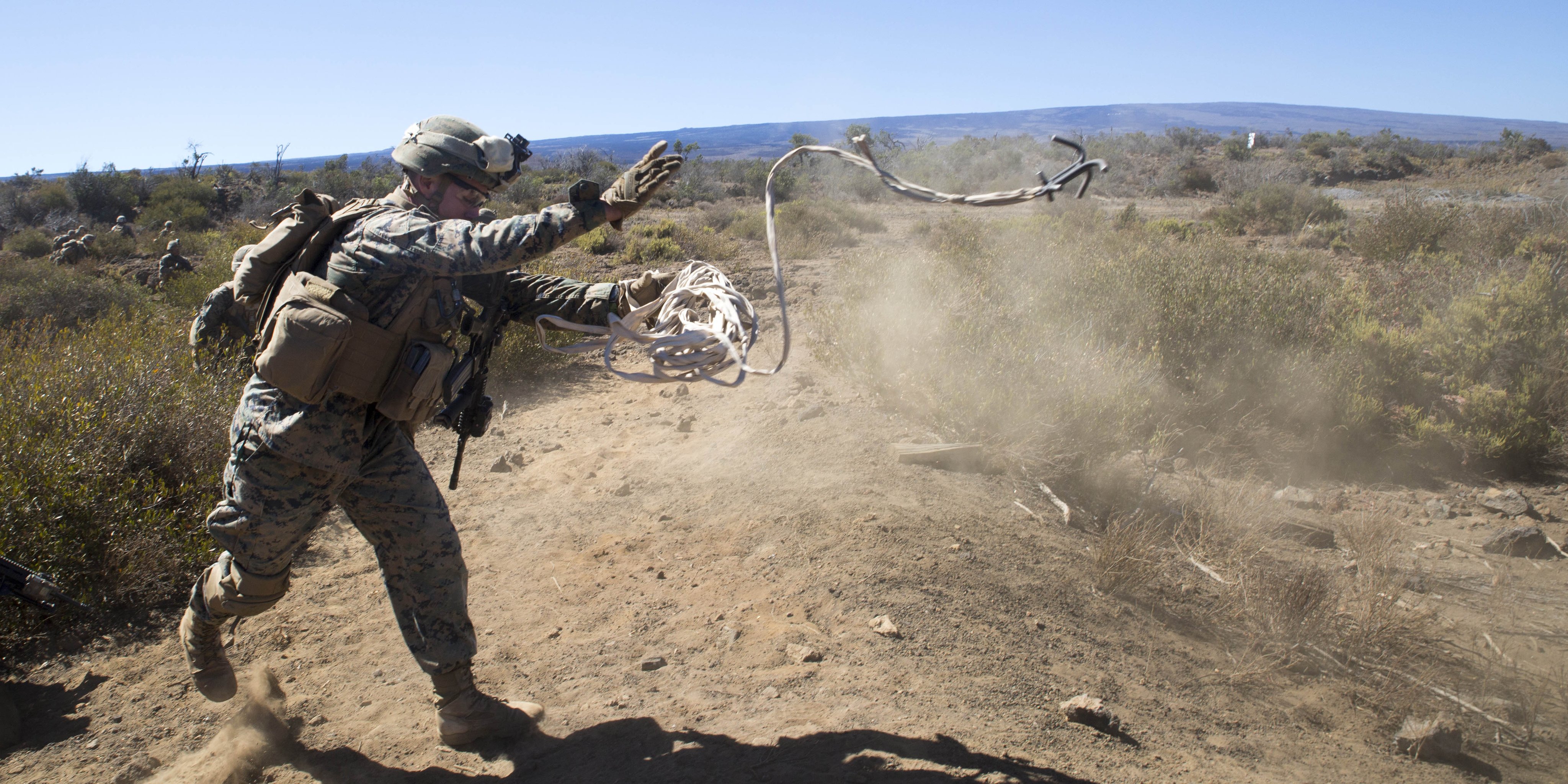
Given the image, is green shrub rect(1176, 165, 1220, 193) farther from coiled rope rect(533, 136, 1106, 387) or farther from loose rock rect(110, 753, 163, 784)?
loose rock rect(110, 753, 163, 784)

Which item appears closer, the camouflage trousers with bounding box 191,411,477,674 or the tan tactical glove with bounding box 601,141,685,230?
the tan tactical glove with bounding box 601,141,685,230

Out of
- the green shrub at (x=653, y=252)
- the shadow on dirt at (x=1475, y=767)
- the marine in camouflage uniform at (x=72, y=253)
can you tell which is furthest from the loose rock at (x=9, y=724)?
the marine in camouflage uniform at (x=72, y=253)

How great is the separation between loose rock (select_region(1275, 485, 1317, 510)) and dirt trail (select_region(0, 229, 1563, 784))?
1.24 meters

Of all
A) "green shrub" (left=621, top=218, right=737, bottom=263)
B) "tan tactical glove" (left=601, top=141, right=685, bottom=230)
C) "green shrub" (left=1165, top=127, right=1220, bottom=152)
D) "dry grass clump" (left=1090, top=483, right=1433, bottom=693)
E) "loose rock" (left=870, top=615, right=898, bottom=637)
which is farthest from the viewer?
"green shrub" (left=1165, top=127, right=1220, bottom=152)

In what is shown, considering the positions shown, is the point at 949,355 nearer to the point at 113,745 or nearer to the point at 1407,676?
the point at 1407,676

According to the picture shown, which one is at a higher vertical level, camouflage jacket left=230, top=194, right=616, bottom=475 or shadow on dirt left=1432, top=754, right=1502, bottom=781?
camouflage jacket left=230, top=194, right=616, bottom=475

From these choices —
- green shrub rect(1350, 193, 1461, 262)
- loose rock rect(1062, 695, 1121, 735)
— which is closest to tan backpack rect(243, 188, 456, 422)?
loose rock rect(1062, 695, 1121, 735)

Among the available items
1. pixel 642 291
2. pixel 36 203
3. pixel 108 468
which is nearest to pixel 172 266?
pixel 108 468

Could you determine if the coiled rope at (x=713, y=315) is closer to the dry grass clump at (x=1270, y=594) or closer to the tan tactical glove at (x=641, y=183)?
the tan tactical glove at (x=641, y=183)

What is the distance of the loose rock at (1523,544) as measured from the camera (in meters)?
4.79

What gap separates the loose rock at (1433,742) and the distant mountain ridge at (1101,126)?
825 centimetres

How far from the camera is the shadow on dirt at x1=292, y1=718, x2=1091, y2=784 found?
224 cm

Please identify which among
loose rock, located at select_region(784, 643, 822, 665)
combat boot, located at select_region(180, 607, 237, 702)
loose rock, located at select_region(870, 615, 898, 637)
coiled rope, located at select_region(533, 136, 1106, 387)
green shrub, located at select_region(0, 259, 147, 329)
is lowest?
loose rock, located at select_region(784, 643, 822, 665)

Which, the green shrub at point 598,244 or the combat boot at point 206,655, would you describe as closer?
the combat boot at point 206,655
